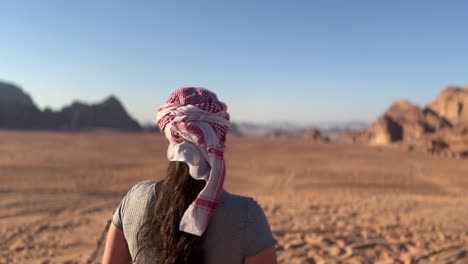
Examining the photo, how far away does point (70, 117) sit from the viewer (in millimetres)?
46562

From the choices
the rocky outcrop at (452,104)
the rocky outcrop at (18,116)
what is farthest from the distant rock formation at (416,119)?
the rocky outcrop at (18,116)

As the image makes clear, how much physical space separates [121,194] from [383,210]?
6.83m

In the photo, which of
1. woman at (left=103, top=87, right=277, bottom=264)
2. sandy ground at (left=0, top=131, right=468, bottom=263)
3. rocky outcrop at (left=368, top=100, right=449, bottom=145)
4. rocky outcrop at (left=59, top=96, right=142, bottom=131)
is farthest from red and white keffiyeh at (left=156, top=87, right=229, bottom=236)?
rocky outcrop at (left=59, top=96, right=142, bottom=131)

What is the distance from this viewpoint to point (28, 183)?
11250 millimetres

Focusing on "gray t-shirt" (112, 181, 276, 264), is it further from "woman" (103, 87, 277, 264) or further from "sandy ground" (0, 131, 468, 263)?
"sandy ground" (0, 131, 468, 263)

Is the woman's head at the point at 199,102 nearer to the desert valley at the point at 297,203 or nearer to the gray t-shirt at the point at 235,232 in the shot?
the gray t-shirt at the point at 235,232

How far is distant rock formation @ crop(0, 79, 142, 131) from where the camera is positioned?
4153 centimetres

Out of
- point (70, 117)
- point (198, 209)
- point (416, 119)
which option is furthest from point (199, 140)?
point (70, 117)

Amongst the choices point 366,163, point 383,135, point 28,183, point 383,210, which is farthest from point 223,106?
point 383,135

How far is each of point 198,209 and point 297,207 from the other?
813 centimetres

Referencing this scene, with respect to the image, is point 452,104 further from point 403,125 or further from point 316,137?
point 316,137

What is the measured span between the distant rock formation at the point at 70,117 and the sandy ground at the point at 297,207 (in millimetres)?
26625

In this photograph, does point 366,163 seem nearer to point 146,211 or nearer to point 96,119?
point 146,211

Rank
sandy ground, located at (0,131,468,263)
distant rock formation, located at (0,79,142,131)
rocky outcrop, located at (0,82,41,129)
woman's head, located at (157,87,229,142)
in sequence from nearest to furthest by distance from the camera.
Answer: woman's head, located at (157,87,229,142), sandy ground, located at (0,131,468,263), rocky outcrop, located at (0,82,41,129), distant rock formation, located at (0,79,142,131)
